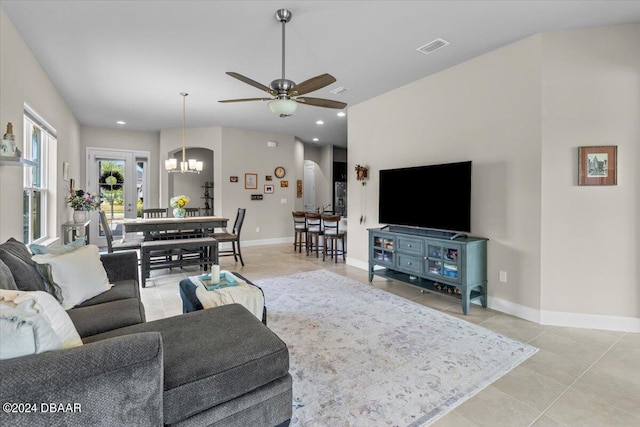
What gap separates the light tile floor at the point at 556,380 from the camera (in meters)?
1.76

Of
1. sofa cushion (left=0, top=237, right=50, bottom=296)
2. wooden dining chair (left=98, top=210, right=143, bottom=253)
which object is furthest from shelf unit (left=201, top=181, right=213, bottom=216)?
sofa cushion (left=0, top=237, right=50, bottom=296)

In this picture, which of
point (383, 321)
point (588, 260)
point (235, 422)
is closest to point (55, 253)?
point (235, 422)

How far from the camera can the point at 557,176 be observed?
302cm

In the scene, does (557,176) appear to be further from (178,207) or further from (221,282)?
Result: (178,207)

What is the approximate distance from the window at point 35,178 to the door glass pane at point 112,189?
2956mm

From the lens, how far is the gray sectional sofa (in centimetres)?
97

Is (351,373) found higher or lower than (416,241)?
lower

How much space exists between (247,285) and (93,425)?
1584 mm

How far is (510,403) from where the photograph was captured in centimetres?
188

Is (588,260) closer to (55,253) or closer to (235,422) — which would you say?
(235,422)

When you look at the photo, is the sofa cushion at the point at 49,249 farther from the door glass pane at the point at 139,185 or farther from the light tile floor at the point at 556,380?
the door glass pane at the point at 139,185

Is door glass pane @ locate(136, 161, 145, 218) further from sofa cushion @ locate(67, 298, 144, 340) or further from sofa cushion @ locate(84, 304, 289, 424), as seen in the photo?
sofa cushion @ locate(84, 304, 289, 424)

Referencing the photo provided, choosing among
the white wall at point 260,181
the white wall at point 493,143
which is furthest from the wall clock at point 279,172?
the white wall at point 493,143

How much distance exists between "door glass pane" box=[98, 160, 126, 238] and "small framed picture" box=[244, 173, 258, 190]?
2.91 m
